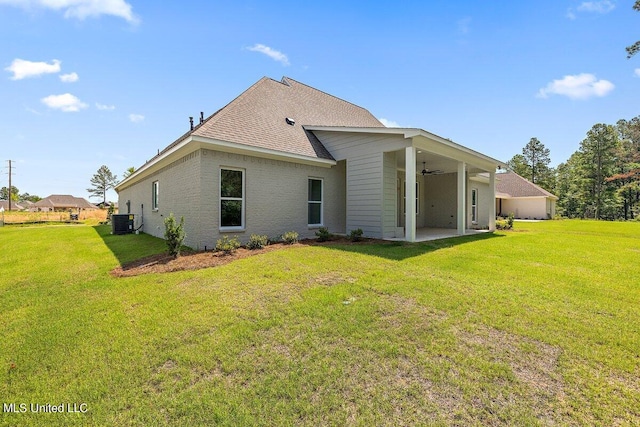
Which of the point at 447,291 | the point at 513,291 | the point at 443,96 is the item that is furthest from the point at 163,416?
the point at 443,96

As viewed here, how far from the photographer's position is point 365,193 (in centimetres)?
1028

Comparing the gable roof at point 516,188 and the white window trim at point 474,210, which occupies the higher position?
the gable roof at point 516,188

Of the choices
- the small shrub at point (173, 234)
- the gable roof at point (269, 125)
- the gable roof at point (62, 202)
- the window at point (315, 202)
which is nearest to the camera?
the small shrub at point (173, 234)

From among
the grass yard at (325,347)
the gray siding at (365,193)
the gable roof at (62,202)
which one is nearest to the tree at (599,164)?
the gray siding at (365,193)

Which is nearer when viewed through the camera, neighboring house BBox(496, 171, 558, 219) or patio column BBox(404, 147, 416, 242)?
patio column BBox(404, 147, 416, 242)

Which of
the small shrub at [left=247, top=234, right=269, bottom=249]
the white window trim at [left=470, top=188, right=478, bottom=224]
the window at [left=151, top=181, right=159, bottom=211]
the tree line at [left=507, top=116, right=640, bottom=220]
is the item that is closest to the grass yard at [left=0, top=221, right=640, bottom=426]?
the small shrub at [left=247, top=234, right=269, bottom=249]

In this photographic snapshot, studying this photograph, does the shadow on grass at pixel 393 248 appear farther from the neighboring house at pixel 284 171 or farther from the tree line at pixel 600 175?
the tree line at pixel 600 175

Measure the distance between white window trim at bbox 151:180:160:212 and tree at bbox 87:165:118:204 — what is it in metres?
73.5

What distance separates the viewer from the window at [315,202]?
36.2 ft

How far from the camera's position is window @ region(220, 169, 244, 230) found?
28.9 feet

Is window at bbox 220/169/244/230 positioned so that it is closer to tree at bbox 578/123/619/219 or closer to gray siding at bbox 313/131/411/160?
gray siding at bbox 313/131/411/160

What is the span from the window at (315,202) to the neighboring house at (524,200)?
25912 millimetres

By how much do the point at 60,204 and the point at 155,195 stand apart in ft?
251

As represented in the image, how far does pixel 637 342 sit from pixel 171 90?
15733 millimetres
